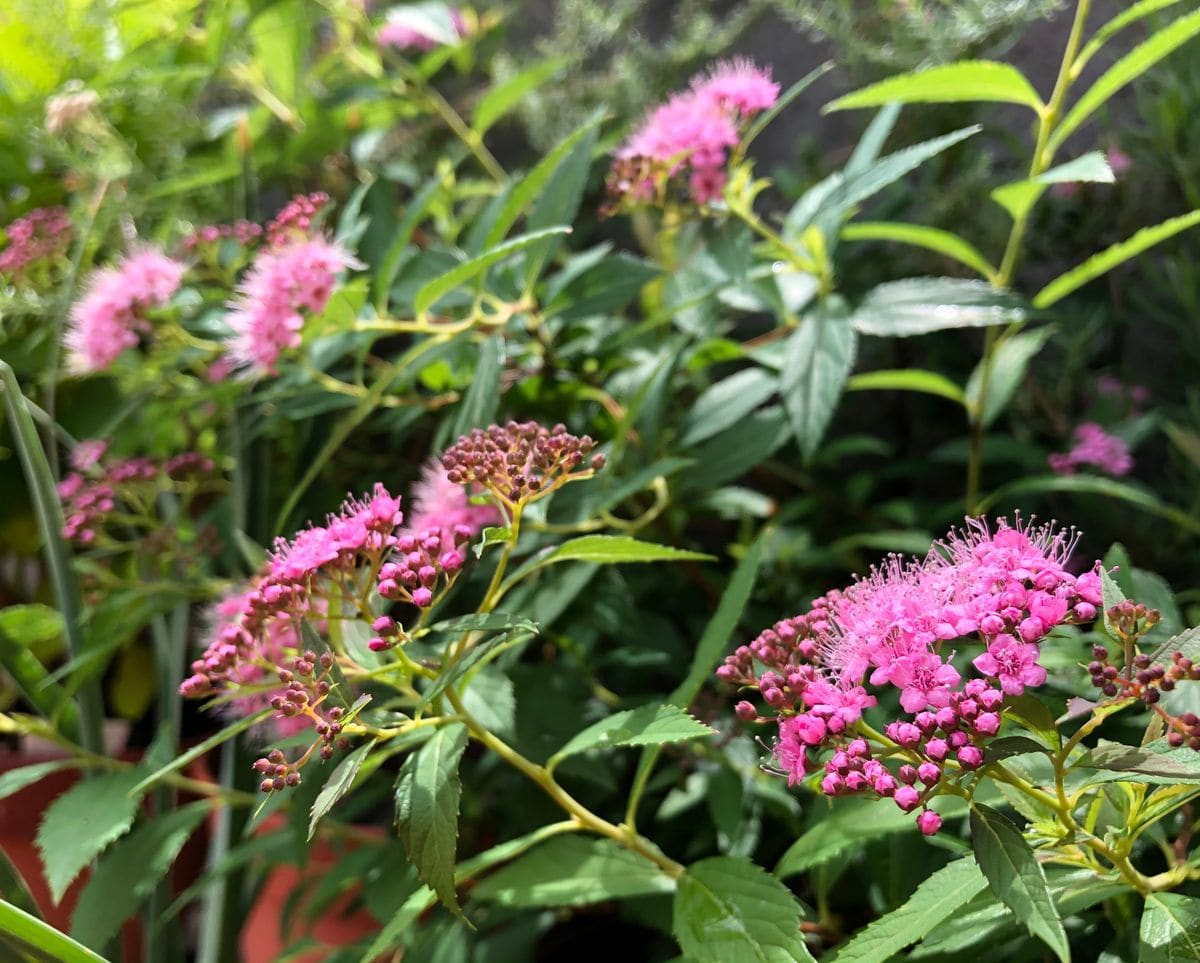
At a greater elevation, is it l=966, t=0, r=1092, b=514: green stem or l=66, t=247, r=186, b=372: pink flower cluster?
l=66, t=247, r=186, b=372: pink flower cluster

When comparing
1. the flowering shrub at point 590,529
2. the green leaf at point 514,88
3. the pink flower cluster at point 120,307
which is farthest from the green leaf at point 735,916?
the green leaf at point 514,88

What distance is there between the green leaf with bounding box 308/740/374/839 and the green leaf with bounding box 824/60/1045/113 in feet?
1.46

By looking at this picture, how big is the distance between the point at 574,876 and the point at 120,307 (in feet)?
1.85

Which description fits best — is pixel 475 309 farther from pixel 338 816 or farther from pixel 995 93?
pixel 338 816

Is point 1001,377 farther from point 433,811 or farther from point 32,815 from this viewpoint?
point 32,815

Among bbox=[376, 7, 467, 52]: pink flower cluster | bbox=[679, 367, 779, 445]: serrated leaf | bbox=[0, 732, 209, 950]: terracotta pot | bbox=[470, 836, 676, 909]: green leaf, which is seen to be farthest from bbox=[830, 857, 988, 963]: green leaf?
bbox=[376, 7, 467, 52]: pink flower cluster

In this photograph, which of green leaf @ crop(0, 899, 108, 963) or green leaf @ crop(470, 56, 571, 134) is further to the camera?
green leaf @ crop(470, 56, 571, 134)

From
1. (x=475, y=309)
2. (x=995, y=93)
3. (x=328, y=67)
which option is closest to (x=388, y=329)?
(x=475, y=309)

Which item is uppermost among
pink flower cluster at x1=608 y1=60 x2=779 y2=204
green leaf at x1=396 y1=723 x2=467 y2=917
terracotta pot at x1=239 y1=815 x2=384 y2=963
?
pink flower cluster at x1=608 y1=60 x2=779 y2=204

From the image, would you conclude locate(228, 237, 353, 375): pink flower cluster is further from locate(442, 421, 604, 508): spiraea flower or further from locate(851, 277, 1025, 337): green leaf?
locate(851, 277, 1025, 337): green leaf

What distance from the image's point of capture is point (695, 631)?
80cm

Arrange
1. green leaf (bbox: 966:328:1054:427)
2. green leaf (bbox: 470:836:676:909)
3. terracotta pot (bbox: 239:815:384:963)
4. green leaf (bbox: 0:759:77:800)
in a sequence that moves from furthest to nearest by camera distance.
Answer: terracotta pot (bbox: 239:815:384:963) → green leaf (bbox: 966:328:1054:427) → green leaf (bbox: 0:759:77:800) → green leaf (bbox: 470:836:676:909)

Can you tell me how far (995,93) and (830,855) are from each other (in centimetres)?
45

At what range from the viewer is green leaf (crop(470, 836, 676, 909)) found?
52cm
